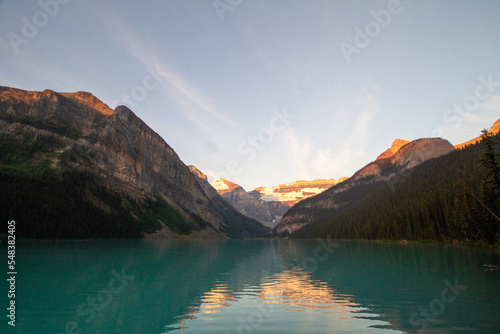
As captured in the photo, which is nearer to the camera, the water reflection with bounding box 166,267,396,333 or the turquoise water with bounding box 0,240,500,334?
the turquoise water with bounding box 0,240,500,334

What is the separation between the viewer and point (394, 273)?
38094mm

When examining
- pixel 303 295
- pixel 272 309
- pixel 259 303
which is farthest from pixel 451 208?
pixel 272 309

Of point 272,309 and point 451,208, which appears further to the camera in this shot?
point 451,208

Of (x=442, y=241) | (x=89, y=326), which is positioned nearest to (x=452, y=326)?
(x=89, y=326)

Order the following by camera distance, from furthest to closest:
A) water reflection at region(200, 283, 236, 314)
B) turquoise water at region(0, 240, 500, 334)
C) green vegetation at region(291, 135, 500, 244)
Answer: green vegetation at region(291, 135, 500, 244)
water reflection at region(200, 283, 236, 314)
turquoise water at region(0, 240, 500, 334)

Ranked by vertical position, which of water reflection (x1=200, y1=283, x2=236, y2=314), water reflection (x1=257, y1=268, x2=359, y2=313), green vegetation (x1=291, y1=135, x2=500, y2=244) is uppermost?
green vegetation (x1=291, y1=135, x2=500, y2=244)

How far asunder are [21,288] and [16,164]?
18394 centimetres

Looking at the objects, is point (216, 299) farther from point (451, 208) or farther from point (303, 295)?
point (451, 208)

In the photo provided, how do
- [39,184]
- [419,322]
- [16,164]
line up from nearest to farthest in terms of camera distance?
[419,322] < [39,184] < [16,164]

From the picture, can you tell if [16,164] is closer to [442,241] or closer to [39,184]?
[39,184]

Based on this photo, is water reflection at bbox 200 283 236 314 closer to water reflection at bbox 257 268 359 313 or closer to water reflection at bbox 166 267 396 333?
water reflection at bbox 166 267 396 333

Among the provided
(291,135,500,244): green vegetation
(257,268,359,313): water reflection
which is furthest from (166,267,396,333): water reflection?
(291,135,500,244): green vegetation

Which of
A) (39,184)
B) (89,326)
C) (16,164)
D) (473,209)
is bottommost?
(89,326)

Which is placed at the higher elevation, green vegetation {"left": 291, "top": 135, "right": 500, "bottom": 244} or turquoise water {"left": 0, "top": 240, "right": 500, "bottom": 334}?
green vegetation {"left": 291, "top": 135, "right": 500, "bottom": 244}
